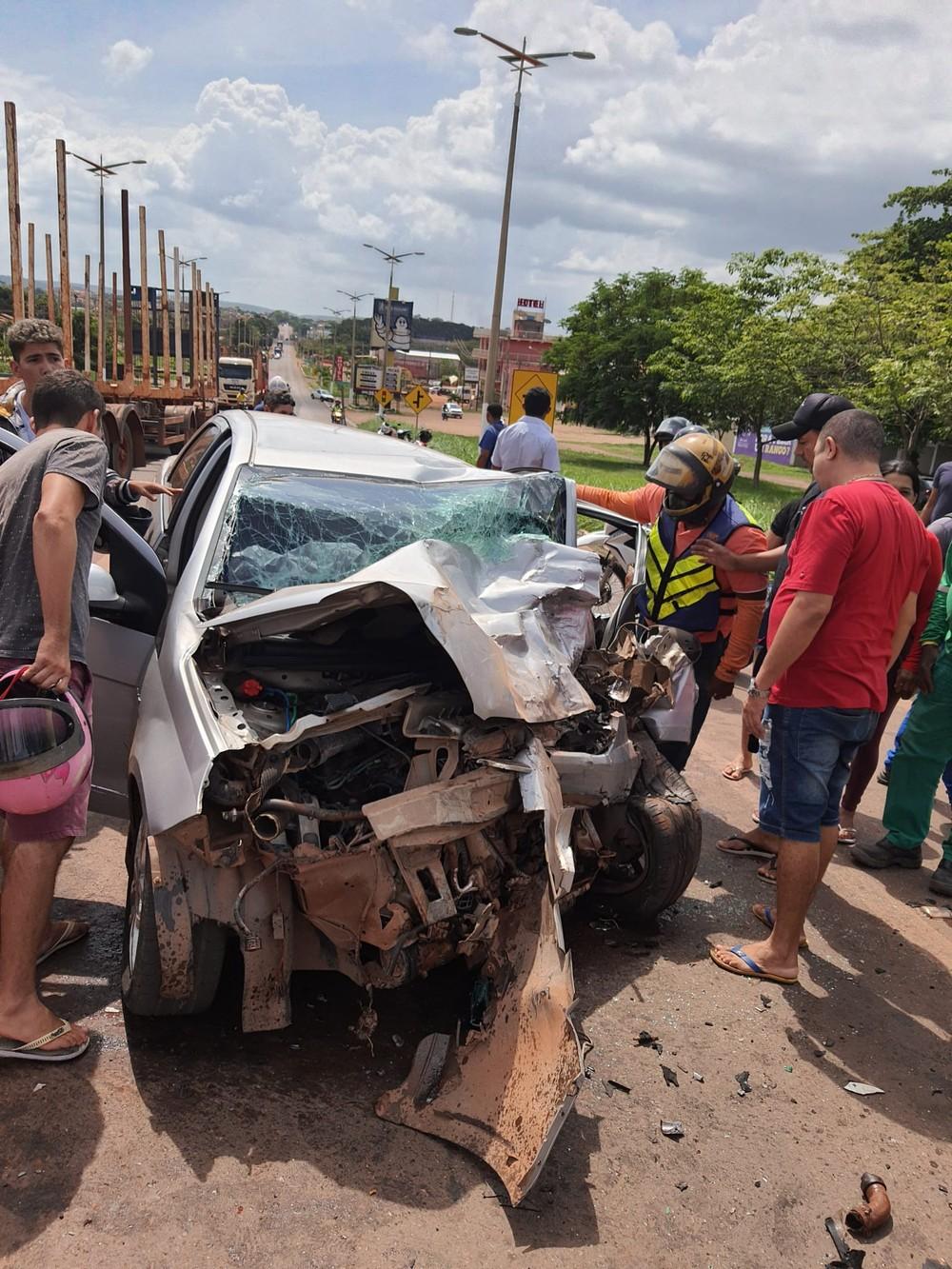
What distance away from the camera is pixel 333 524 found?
3879mm

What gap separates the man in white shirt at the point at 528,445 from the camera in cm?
846

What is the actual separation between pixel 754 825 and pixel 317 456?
10.8 feet

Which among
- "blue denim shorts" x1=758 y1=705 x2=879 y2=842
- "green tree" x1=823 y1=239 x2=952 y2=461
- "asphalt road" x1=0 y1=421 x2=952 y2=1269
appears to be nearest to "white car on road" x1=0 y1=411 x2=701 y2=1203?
"asphalt road" x1=0 y1=421 x2=952 y2=1269

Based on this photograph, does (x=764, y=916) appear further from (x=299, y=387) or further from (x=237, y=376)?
(x=299, y=387)

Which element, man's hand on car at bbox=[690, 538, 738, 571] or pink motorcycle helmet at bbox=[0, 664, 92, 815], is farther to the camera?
man's hand on car at bbox=[690, 538, 738, 571]

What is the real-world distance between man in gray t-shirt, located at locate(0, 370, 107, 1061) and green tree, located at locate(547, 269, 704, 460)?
41.1m

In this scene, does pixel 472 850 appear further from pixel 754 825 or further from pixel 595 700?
pixel 754 825

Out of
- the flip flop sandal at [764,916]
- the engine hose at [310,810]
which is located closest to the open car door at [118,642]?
the engine hose at [310,810]

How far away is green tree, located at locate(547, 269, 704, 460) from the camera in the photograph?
43875mm

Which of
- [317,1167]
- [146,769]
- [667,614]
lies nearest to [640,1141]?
[317,1167]

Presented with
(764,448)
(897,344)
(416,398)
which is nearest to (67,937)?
(897,344)

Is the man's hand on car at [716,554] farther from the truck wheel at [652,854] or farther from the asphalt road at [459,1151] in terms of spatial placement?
the asphalt road at [459,1151]

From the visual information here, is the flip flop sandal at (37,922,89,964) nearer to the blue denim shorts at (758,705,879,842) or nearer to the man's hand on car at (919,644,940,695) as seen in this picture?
the blue denim shorts at (758,705,879,842)

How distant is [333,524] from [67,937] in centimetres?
191
